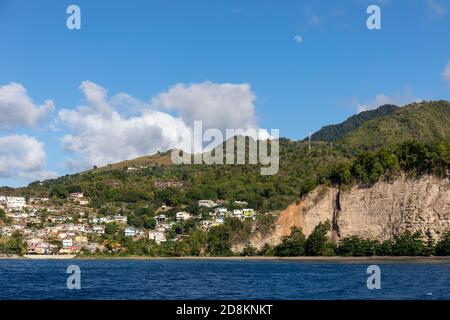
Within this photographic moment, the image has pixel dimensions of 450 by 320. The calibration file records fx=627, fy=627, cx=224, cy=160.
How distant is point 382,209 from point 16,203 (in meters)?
87.0

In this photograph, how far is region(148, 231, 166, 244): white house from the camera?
103 m

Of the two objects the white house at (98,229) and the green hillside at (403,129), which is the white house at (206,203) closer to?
the white house at (98,229)

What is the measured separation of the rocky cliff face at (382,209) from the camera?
68250 mm

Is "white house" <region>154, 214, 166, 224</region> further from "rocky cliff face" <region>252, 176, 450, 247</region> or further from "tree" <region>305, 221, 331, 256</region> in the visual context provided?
"tree" <region>305, 221, 331, 256</region>

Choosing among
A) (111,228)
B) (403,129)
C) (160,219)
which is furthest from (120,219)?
(403,129)

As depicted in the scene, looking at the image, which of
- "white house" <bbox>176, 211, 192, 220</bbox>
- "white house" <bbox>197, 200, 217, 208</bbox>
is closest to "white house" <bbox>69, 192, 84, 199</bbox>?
"white house" <bbox>176, 211, 192, 220</bbox>

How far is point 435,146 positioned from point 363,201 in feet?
33.1

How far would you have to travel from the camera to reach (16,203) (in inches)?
5202

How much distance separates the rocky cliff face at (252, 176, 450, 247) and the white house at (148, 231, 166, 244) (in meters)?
A: 32.1

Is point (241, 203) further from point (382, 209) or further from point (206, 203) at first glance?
point (382, 209)

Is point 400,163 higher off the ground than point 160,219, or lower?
higher

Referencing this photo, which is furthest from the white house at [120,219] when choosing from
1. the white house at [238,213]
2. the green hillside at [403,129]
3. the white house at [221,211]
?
the green hillside at [403,129]
